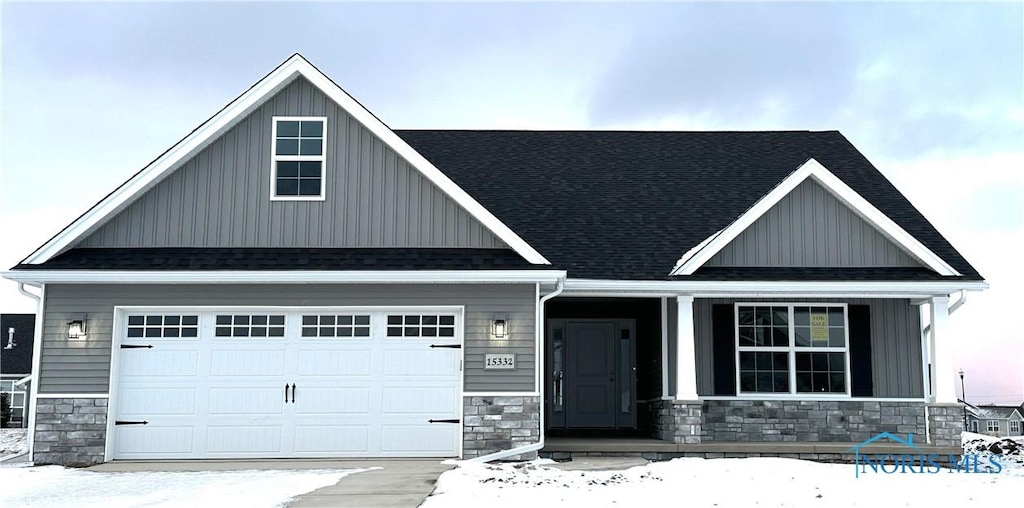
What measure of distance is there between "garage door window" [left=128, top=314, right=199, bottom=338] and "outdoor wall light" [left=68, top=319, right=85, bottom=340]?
56 cm

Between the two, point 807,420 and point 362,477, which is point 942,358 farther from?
point 362,477

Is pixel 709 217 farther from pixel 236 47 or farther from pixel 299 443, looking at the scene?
pixel 236 47

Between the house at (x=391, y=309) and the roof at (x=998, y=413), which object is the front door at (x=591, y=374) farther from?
the roof at (x=998, y=413)

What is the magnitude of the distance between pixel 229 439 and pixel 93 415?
1.71m

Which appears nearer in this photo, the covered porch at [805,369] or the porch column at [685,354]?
the porch column at [685,354]

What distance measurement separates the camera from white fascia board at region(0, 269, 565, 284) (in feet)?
41.1

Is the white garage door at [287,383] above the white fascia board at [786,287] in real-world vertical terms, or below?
below

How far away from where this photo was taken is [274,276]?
12.6 meters

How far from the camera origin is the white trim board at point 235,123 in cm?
1298

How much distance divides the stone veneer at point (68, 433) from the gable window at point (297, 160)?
11.9ft

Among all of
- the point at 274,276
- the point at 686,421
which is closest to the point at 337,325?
the point at 274,276

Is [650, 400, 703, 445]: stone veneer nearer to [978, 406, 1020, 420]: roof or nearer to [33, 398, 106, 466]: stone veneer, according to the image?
[33, 398, 106, 466]: stone veneer

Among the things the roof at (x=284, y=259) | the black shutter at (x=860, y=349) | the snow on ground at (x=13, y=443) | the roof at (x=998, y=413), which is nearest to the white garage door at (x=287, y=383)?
the roof at (x=284, y=259)

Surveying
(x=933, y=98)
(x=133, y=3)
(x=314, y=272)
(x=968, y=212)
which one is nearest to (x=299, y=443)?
(x=314, y=272)
